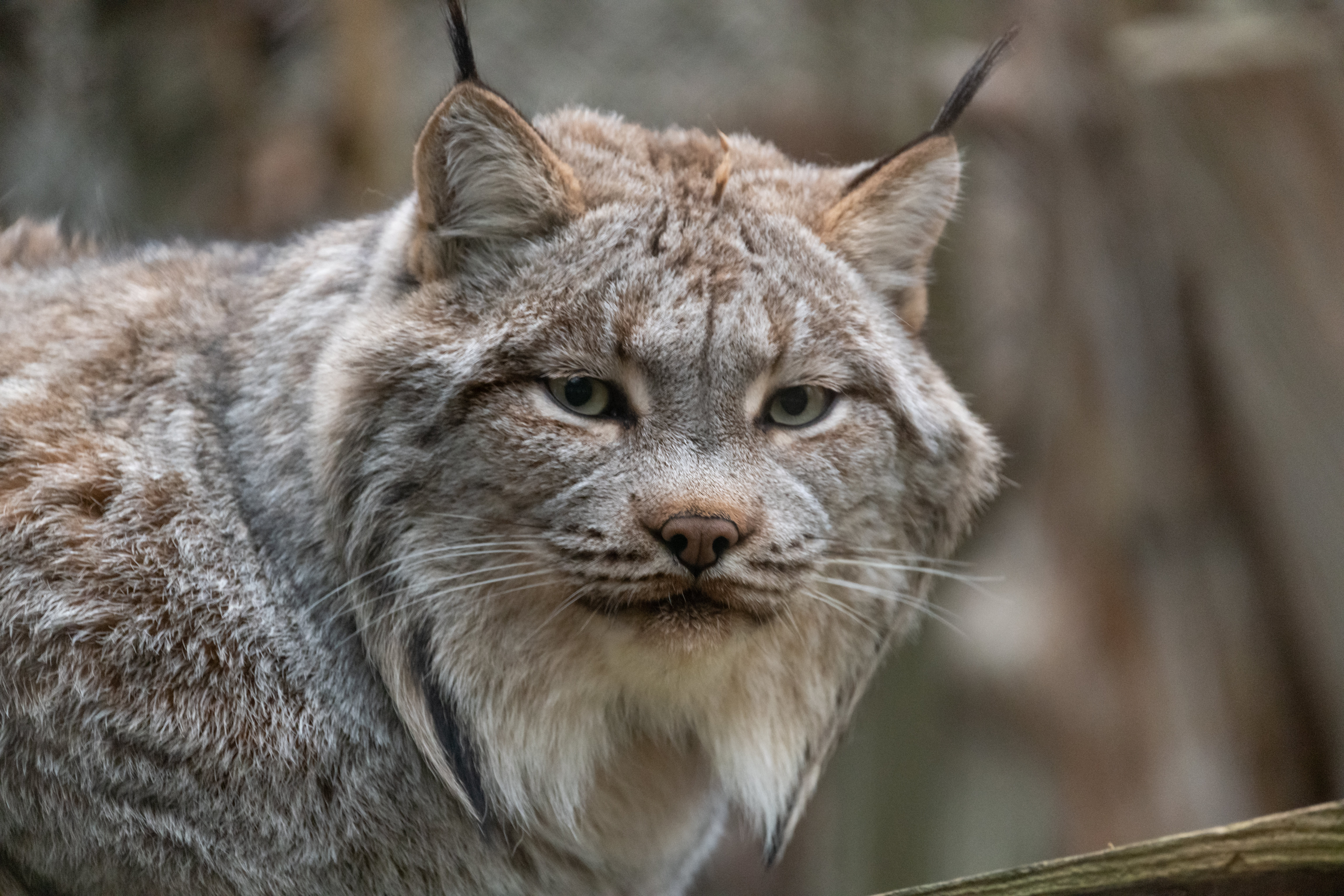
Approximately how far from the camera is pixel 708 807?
3.70 meters

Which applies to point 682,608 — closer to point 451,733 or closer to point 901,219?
point 451,733

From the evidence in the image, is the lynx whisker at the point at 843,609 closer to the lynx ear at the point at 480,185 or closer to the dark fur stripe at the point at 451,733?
the dark fur stripe at the point at 451,733

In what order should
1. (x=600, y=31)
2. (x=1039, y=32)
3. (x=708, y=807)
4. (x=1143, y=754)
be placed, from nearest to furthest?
(x=708, y=807)
(x=1039, y=32)
(x=1143, y=754)
(x=600, y=31)

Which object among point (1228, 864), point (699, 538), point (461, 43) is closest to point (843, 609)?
point (699, 538)

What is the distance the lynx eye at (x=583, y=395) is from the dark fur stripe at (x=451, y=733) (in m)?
0.64

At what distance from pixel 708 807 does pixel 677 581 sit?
1.15 metres

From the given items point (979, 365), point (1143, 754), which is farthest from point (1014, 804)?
point (979, 365)

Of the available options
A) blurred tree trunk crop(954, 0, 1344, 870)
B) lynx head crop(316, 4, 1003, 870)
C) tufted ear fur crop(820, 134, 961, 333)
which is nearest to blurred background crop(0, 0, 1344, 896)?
blurred tree trunk crop(954, 0, 1344, 870)

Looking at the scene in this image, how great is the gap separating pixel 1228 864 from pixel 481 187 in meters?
2.02

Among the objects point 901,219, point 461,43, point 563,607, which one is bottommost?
point 563,607

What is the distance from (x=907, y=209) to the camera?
3398 millimetres

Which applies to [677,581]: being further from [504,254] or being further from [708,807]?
[708,807]

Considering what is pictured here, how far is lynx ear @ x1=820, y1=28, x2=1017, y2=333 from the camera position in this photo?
323 cm

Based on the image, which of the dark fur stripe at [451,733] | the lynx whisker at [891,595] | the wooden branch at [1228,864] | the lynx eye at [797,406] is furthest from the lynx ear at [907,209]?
the wooden branch at [1228,864]
